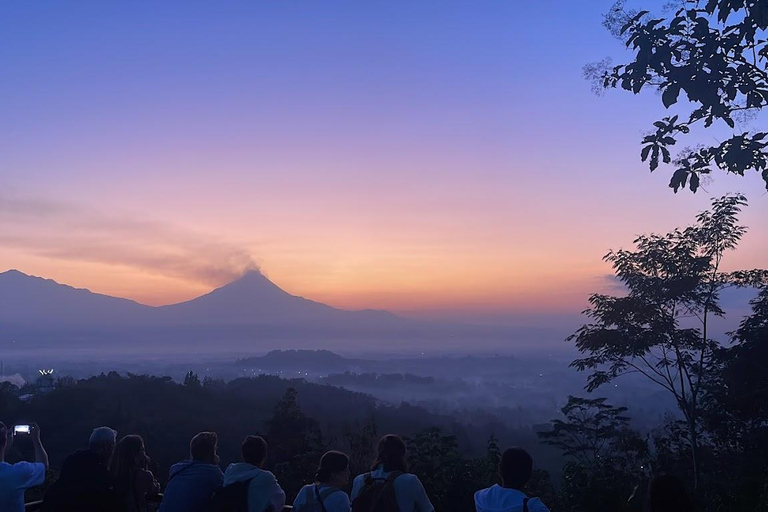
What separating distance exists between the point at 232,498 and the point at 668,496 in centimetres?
256

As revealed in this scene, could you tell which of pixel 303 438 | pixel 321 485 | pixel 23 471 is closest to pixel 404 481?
pixel 321 485

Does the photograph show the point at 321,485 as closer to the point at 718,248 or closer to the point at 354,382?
the point at 718,248

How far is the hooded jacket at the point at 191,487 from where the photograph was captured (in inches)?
156

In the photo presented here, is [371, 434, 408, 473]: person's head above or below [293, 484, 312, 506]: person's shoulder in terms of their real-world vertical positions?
above

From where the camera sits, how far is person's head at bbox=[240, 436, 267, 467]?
3.98m

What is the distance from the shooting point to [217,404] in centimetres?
5159

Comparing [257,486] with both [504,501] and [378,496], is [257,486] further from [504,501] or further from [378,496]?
[504,501]

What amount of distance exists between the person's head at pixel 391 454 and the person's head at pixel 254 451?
783mm

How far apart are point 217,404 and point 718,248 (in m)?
47.6

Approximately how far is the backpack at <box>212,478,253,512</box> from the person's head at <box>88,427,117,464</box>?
78 cm

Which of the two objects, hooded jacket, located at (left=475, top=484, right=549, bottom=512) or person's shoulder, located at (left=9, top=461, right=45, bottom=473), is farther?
person's shoulder, located at (left=9, top=461, right=45, bottom=473)

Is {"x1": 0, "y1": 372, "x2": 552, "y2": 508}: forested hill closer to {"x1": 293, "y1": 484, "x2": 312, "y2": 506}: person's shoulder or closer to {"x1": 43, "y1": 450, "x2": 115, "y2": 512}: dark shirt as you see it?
{"x1": 43, "y1": 450, "x2": 115, "y2": 512}: dark shirt

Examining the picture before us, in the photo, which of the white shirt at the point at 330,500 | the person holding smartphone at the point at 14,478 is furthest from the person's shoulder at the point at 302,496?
the person holding smartphone at the point at 14,478

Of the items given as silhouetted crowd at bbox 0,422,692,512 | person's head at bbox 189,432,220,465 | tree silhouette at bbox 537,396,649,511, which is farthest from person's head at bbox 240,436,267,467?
tree silhouette at bbox 537,396,649,511
